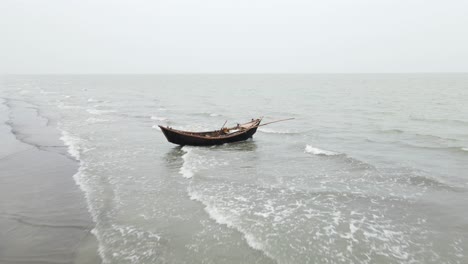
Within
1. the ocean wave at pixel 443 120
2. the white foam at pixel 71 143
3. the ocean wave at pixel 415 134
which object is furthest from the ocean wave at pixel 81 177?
the ocean wave at pixel 443 120

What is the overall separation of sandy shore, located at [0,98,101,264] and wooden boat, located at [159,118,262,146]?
597cm

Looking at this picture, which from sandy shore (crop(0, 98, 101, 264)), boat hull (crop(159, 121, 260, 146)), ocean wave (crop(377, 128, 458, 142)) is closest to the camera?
sandy shore (crop(0, 98, 101, 264))

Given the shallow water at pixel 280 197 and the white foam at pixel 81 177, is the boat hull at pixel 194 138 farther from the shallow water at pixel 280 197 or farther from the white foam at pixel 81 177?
the white foam at pixel 81 177

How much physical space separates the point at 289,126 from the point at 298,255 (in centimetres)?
2298

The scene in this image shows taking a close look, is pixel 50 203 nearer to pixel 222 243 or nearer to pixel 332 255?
pixel 222 243

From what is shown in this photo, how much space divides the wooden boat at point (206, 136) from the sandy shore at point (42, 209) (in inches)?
235

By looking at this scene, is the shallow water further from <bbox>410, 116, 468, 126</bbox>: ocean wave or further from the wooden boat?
<bbox>410, 116, 468, 126</bbox>: ocean wave

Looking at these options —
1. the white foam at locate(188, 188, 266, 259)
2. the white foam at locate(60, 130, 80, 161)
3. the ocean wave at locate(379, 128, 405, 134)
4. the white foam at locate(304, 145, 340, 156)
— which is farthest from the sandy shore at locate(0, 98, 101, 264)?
the ocean wave at locate(379, 128, 405, 134)

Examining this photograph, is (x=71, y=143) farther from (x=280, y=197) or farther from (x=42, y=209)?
(x=280, y=197)

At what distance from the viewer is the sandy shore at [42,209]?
927 centimetres

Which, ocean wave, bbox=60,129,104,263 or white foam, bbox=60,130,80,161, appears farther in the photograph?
white foam, bbox=60,130,80,161

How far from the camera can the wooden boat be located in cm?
2175

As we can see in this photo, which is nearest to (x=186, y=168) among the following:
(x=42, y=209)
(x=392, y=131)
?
(x=42, y=209)

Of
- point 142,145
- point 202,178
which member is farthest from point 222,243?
point 142,145
